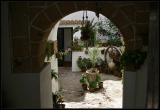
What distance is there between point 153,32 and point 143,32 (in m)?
1.60

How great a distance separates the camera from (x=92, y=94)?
12172mm

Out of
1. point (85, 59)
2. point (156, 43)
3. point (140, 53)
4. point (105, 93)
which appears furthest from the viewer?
point (85, 59)

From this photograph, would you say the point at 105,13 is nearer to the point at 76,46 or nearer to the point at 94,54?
the point at 94,54

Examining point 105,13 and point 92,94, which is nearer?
point 105,13

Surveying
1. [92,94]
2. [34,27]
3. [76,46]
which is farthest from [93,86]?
[34,27]

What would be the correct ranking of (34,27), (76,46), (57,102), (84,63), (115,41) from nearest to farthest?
(34,27), (57,102), (84,63), (115,41), (76,46)

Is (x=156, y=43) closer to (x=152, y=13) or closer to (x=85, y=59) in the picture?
(x=152, y=13)

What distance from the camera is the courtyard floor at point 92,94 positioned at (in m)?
A: 10.6

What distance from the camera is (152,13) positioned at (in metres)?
4.07

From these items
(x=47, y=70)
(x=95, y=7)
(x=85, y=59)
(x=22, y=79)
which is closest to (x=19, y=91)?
(x=22, y=79)

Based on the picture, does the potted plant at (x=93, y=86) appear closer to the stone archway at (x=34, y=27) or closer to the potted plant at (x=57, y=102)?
the potted plant at (x=57, y=102)

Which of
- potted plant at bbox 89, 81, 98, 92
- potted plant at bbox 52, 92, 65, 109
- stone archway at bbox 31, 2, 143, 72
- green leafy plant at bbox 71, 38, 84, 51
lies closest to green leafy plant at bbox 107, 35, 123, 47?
green leafy plant at bbox 71, 38, 84, 51

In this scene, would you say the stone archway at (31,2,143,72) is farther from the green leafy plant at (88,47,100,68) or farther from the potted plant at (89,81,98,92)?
the green leafy plant at (88,47,100,68)

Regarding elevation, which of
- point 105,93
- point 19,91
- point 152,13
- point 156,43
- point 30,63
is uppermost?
point 152,13
